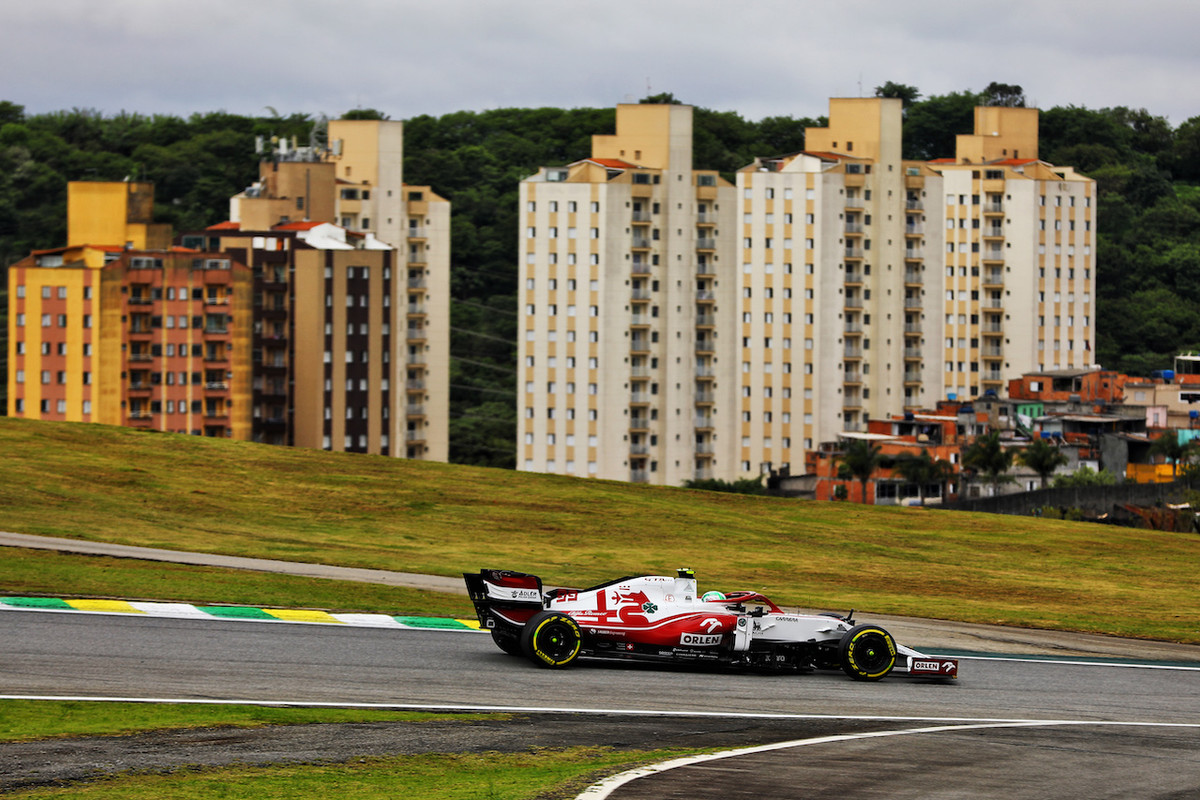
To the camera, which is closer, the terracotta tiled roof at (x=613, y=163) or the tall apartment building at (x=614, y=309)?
the tall apartment building at (x=614, y=309)

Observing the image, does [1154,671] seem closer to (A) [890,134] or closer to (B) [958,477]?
(B) [958,477]

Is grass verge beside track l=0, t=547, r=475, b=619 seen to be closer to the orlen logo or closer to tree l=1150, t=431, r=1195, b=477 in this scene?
the orlen logo

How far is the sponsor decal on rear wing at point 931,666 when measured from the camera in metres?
30.2

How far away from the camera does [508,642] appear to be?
29500 mm

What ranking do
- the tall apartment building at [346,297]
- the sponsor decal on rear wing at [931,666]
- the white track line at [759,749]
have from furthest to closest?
1. the tall apartment building at [346,297]
2. the sponsor decal on rear wing at [931,666]
3. the white track line at [759,749]

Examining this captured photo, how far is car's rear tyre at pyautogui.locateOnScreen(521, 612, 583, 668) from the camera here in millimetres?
28812

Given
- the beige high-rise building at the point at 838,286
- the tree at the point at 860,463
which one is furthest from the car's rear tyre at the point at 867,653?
the beige high-rise building at the point at 838,286

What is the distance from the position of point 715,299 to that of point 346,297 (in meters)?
36.8

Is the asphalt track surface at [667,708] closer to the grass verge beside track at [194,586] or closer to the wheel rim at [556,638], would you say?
the wheel rim at [556,638]

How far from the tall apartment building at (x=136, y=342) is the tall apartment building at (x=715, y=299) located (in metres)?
31.6

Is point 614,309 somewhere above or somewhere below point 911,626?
above

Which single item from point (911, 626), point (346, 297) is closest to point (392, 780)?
point (911, 626)

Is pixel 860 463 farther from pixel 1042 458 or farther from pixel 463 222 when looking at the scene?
pixel 463 222

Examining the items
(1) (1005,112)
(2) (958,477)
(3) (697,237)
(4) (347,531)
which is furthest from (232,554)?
(1) (1005,112)
